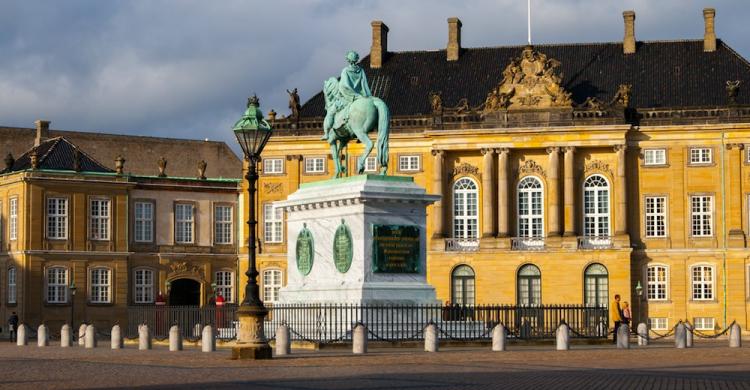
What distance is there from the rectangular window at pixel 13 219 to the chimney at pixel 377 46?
18404 mm

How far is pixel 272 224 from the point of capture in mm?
75250

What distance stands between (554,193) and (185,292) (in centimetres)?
1897

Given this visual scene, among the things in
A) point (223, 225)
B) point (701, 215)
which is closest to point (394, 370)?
point (701, 215)

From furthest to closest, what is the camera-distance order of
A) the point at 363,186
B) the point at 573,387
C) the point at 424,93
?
the point at 424,93 < the point at 363,186 < the point at 573,387

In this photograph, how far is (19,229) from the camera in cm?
7119

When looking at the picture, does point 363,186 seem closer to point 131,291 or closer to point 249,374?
point 249,374

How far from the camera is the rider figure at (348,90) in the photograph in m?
37.4

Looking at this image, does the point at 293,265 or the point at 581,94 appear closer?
the point at 293,265

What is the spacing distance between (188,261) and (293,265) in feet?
128

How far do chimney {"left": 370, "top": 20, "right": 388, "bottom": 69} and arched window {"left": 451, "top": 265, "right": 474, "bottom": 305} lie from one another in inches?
477

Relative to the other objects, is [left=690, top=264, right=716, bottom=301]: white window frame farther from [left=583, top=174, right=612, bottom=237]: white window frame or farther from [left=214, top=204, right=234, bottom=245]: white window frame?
[left=214, top=204, right=234, bottom=245]: white window frame

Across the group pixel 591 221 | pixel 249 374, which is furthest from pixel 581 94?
pixel 249 374

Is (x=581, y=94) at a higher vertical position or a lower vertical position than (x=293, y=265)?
higher

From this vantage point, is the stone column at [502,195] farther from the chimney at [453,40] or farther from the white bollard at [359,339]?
the white bollard at [359,339]
